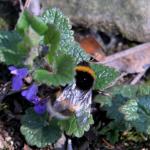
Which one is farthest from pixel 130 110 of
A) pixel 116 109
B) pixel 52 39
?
pixel 52 39

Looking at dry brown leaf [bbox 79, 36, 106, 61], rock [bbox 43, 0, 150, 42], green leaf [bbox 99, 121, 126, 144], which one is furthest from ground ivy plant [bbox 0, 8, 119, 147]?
rock [bbox 43, 0, 150, 42]

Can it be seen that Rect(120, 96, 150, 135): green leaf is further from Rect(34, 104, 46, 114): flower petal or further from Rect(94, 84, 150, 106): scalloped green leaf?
Rect(34, 104, 46, 114): flower petal

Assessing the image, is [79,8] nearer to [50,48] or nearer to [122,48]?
[122,48]

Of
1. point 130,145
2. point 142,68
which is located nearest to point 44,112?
point 130,145

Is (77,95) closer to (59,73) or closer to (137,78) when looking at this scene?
(59,73)

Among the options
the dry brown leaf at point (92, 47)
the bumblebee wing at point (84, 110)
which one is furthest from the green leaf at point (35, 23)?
the dry brown leaf at point (92, 47)
